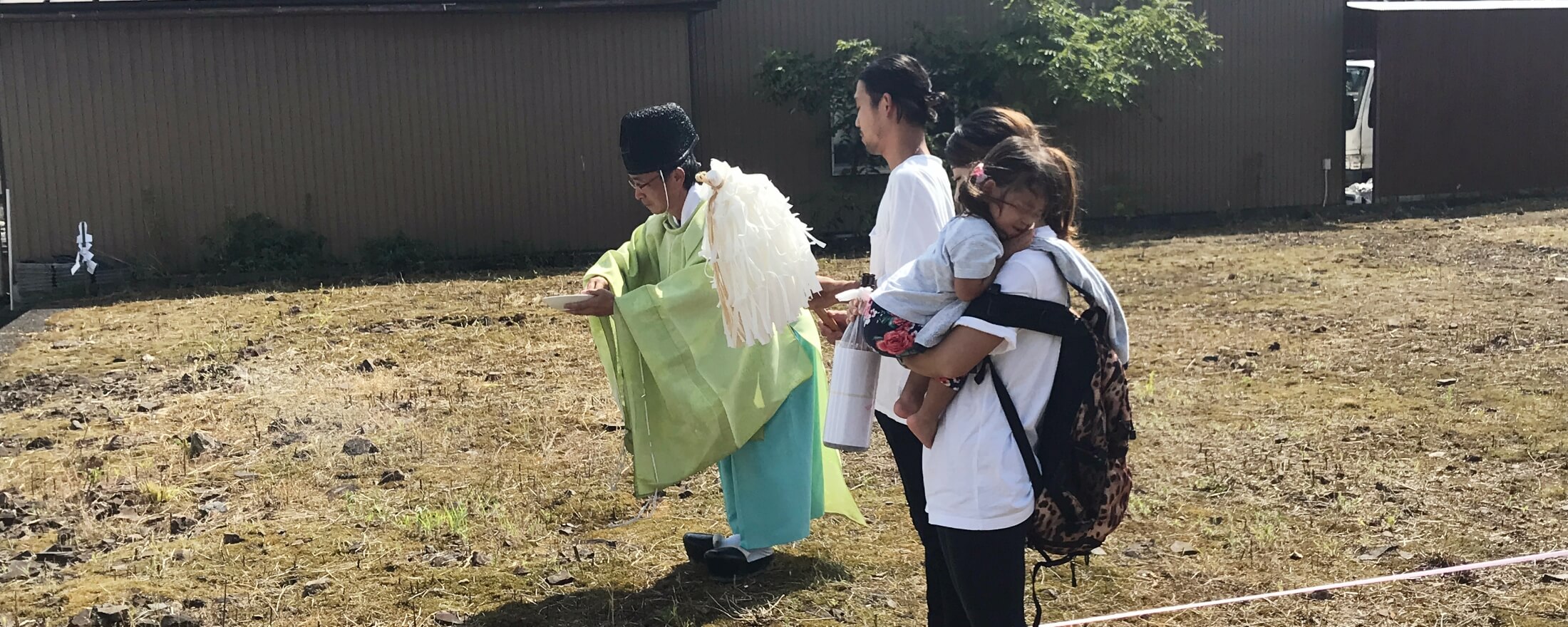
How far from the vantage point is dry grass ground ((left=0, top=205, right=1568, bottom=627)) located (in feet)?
13.0

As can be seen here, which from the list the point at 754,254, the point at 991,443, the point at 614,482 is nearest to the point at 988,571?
the point at 991,443

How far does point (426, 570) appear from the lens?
428 cm

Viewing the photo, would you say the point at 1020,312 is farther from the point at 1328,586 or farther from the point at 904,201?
the point at 1328,586

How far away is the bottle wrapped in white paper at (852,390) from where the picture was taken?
2734 millimetres

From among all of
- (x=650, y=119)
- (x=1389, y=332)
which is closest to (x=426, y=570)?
(x=650, y=119)

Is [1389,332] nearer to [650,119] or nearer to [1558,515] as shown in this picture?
[1558,515]

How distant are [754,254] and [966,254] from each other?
1.08 metres

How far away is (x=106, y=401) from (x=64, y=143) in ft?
22.0

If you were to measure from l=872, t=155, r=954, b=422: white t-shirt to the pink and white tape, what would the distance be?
1027 millimetres

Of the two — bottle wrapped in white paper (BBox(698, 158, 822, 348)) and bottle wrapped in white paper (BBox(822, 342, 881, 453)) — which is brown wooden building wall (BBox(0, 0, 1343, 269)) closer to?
bottle wrapped in white paper (BBox(698, 158, 822, 348))

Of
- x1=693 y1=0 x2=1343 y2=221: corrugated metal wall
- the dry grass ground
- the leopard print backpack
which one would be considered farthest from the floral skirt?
x1=693 y1=0 x2=1343 y2=221: corrugated metal wall

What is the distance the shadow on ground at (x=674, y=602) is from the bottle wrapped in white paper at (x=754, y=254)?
35.0 inches

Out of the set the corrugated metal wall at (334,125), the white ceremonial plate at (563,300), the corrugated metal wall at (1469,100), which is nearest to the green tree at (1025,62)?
the corrugated metal wall at (334,125)

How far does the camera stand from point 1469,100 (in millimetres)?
16375
